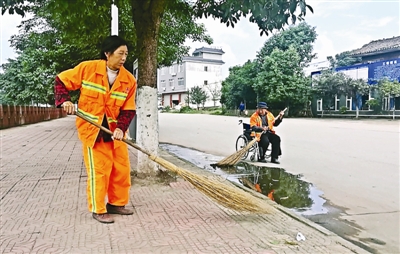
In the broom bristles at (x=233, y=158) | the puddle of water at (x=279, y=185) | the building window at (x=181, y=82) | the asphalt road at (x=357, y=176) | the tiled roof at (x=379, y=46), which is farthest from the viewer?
the building window at (x=181, y=82)

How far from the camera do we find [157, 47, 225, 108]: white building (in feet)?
194

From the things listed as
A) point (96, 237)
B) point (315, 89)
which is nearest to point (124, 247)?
point (96, 237)

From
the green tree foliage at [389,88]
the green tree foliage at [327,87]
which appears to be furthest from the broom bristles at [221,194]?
the green tree foliage at [327,87]

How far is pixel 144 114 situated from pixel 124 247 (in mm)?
2650

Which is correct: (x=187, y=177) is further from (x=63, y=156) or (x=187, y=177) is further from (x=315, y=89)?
(x=315, y=89)

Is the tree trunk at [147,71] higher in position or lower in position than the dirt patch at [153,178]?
higher

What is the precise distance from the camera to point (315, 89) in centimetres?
3228

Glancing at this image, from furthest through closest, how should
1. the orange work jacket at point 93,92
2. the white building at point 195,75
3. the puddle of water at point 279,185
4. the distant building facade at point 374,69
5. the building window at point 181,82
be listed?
1. the building window at point 181,82
2. the white building at point 195,75
3. the distant building facade at point 374,69
4. the puddle of water at point 279,185
5. the orange work jacket at point 93,92

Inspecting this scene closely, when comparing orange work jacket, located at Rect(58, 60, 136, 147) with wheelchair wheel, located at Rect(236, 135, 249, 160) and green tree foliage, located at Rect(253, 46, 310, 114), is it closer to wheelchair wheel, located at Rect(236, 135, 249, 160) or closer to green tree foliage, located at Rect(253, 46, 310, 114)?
wheelchair wheel, located at Rect(236, 135, 249, 160)

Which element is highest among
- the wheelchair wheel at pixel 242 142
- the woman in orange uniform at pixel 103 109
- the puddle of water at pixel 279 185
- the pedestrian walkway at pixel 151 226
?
the woman in orange uniform at pixel 103 109

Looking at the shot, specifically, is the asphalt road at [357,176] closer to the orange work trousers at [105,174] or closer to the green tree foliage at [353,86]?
the orange work trousers at [105,174]

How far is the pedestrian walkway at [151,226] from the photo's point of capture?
3.23 metres

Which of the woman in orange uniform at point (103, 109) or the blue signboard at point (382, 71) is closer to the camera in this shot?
the woman in orange uniform at point (103, 109)

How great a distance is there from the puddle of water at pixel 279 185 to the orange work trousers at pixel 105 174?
7.24 ft
